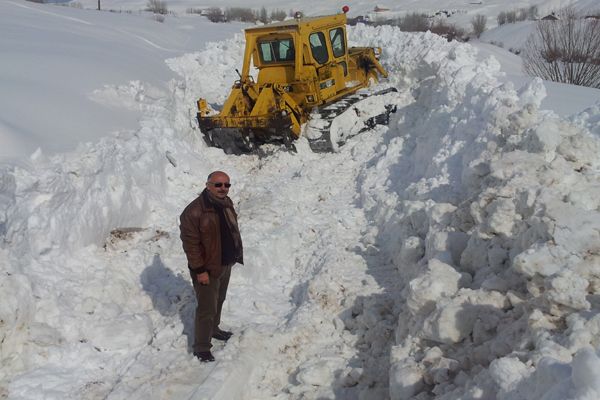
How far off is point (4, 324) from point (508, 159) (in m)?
4.94

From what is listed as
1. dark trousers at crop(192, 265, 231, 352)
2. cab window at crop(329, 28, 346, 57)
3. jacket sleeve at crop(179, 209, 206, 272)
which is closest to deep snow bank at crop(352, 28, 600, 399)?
dark trousers at crop(192, 265, 231, 352)

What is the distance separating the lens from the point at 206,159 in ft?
32.9

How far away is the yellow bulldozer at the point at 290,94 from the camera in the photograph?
32.8ft

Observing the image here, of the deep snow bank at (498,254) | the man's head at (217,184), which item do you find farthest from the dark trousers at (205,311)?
the deep snow bank at (498,254)

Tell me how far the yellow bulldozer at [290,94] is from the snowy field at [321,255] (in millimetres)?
681

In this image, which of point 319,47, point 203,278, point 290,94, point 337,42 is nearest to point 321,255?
point 203,278

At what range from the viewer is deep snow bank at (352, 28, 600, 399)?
324 cm

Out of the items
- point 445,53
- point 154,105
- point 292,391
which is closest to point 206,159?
point 154,105

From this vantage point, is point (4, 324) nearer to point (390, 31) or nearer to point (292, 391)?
point (292, 391)

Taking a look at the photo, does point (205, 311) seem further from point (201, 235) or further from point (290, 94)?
point (290, 94)

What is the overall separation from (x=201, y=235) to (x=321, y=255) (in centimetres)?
240

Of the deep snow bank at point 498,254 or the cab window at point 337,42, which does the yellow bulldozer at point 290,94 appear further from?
the deep snow bank at point 498,254

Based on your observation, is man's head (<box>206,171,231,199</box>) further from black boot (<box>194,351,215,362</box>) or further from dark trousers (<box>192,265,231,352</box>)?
black boot (<box>194,351,215,362</box>)

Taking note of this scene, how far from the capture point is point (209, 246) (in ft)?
15.0
